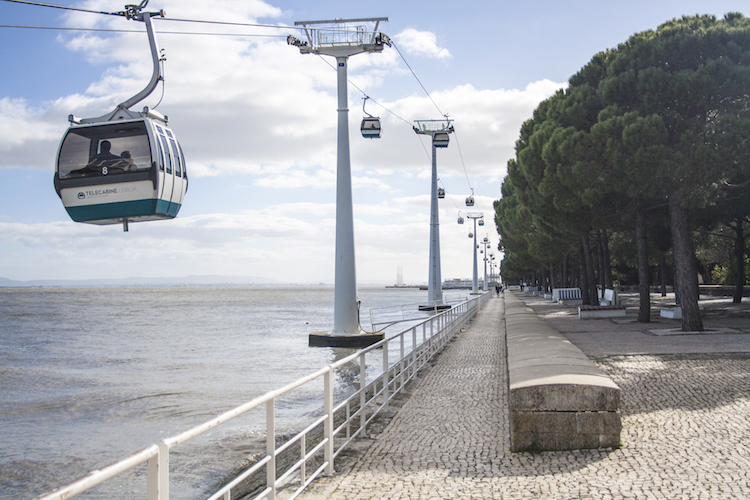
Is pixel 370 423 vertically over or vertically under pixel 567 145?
under

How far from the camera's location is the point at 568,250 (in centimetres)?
3788

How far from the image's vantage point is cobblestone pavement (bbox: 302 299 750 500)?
445 centimetres

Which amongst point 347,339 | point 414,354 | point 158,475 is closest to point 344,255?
point 347,339

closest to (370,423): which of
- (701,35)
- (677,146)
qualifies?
(677,146)

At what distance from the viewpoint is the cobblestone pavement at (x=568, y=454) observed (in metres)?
4.45

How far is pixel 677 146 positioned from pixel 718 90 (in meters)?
1.60

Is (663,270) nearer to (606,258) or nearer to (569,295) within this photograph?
(569,295)

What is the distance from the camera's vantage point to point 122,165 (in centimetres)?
915

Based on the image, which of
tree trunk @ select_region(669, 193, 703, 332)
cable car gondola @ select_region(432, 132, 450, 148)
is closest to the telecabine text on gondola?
tree trunk @ select_region(669, 193, 703, 332)

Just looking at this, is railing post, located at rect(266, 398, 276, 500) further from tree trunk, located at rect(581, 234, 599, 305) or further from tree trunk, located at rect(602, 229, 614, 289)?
tree trunk, located at rect(581, 234, 599, 305)

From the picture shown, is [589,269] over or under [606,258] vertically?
under

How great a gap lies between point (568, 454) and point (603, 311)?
1977 centimetres

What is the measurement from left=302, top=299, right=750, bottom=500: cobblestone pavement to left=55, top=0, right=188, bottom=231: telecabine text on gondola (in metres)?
4.89

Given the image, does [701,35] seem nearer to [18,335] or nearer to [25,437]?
[25,437]
